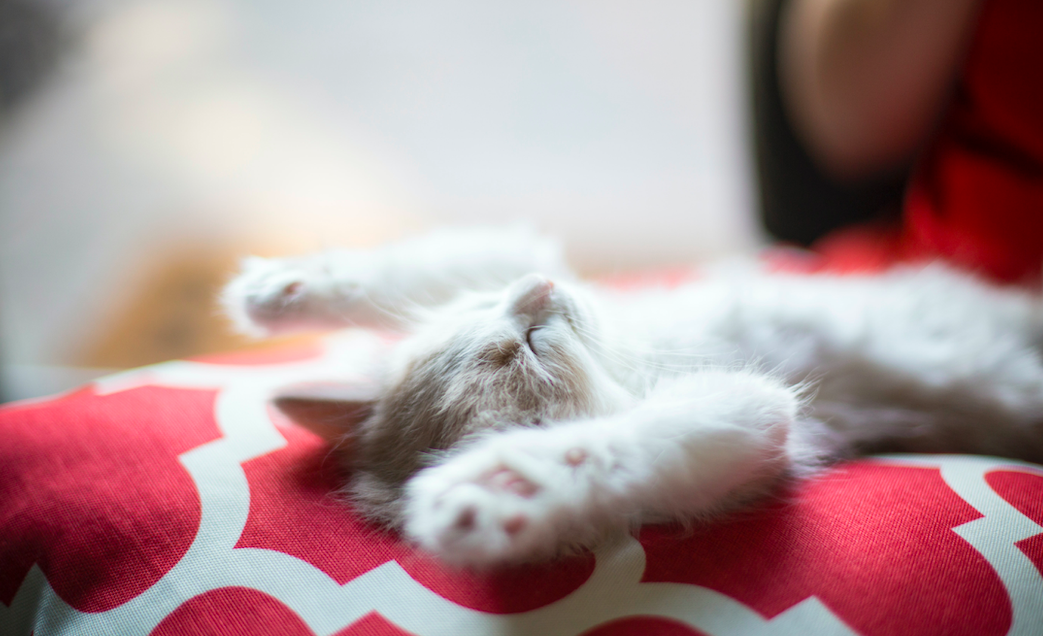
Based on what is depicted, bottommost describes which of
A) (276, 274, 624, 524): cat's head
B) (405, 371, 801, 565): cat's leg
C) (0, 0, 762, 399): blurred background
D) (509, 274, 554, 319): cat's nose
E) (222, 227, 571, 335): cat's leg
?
(405, 371, 801, 565): cat's leg

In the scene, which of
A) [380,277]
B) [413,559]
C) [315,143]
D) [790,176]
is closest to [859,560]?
[413,559]

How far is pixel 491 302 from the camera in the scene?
778mm

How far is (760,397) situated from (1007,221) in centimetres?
74

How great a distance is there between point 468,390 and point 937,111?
1.16 meters

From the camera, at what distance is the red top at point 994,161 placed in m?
0.94

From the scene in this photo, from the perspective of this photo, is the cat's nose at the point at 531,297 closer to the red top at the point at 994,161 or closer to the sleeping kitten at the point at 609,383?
the sleeping kitten at the point at 609,383

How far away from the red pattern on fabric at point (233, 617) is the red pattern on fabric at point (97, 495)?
52 mm

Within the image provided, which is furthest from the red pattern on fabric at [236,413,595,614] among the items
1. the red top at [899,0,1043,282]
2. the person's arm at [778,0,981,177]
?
the person's arm at [778,0,981,177]

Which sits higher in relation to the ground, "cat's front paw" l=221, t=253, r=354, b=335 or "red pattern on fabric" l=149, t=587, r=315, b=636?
"cat's front paw" l=221, t=253, r=354, b=335

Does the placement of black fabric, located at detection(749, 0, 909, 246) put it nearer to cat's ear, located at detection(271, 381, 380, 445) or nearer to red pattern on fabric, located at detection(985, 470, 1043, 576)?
red pattern on fabric, located at detection(985, 470, 1043, 576)

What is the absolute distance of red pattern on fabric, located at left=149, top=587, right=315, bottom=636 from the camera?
1.56 ft

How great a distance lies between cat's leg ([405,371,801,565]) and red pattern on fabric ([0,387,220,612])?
0.24 meters

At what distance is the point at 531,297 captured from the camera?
0.71 meters

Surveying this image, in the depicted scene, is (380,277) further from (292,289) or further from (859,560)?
(859,560)
